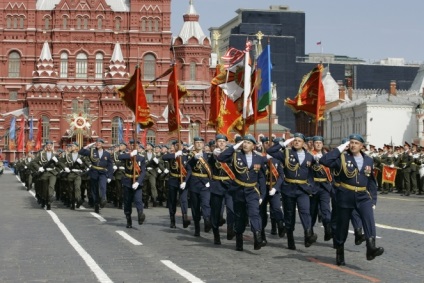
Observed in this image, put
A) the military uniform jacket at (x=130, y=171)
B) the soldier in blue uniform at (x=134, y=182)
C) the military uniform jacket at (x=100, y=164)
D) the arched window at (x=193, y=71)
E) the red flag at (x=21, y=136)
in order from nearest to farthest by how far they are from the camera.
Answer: the soldier in blue uniform at (x=134, y=182) < the military uniform jacket at (x=130, y=171) < the military uniform jacket at (x=100, y=164) < the red flag at (x=21, y=136) < the arched window at (x=193, y=71)

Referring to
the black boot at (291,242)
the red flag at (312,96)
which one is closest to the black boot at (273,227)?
the black boot at (291,242)

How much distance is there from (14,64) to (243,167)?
269 ft

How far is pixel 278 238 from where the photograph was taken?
55.2 ft

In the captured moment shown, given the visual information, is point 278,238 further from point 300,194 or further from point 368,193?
point 368,193

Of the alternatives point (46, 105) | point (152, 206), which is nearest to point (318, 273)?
point (152, 206)

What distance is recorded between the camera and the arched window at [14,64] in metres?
93.1

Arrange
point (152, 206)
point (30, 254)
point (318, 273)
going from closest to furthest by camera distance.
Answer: point (318, 273) → point (30, 254) → point (152, 206)

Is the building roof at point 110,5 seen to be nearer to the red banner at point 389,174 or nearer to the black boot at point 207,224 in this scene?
the red banner at point 389,174

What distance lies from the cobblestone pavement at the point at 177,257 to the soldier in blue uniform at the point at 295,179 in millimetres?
566

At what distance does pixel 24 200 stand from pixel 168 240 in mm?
16872

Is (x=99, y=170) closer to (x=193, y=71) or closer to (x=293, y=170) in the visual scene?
(x=293, y=170)

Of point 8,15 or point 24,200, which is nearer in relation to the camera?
point 24,200

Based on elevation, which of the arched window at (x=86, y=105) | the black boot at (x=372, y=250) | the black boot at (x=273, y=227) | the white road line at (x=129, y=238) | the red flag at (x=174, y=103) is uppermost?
the arched window at (x=86, y=105)

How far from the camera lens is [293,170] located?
15.1 meters
